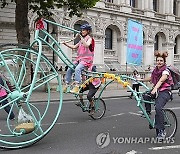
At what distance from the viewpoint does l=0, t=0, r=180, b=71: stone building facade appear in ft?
107

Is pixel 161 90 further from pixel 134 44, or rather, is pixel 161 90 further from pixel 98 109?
pixel 134 44

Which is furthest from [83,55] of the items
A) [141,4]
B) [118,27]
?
[141,4]

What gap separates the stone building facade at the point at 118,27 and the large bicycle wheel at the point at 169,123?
23339 millimetres

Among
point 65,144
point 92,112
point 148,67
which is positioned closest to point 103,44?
point 148,67

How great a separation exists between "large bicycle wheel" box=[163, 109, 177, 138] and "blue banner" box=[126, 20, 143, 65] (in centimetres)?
1608

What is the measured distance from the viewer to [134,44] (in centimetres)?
2439

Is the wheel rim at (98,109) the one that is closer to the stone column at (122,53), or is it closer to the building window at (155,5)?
the stone column at (122,53)

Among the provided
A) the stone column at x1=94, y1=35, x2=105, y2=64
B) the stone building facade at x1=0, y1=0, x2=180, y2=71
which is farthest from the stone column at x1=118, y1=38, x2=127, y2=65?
the stone column at x1=94, y1=35, x2=105, y2=64

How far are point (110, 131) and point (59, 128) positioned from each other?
135cm

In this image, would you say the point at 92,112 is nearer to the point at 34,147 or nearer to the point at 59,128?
the point at 59,128

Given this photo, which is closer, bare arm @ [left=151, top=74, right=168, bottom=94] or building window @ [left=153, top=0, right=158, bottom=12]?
bare arm @ [left=151, top=74, right=168, bottom=94]

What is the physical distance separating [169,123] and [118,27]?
106ft

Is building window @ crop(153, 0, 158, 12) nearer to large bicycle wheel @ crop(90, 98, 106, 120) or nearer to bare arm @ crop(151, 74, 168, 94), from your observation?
large bicycle wheel @ crop(90, 98, 106, 120)

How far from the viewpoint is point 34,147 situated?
263 inches
